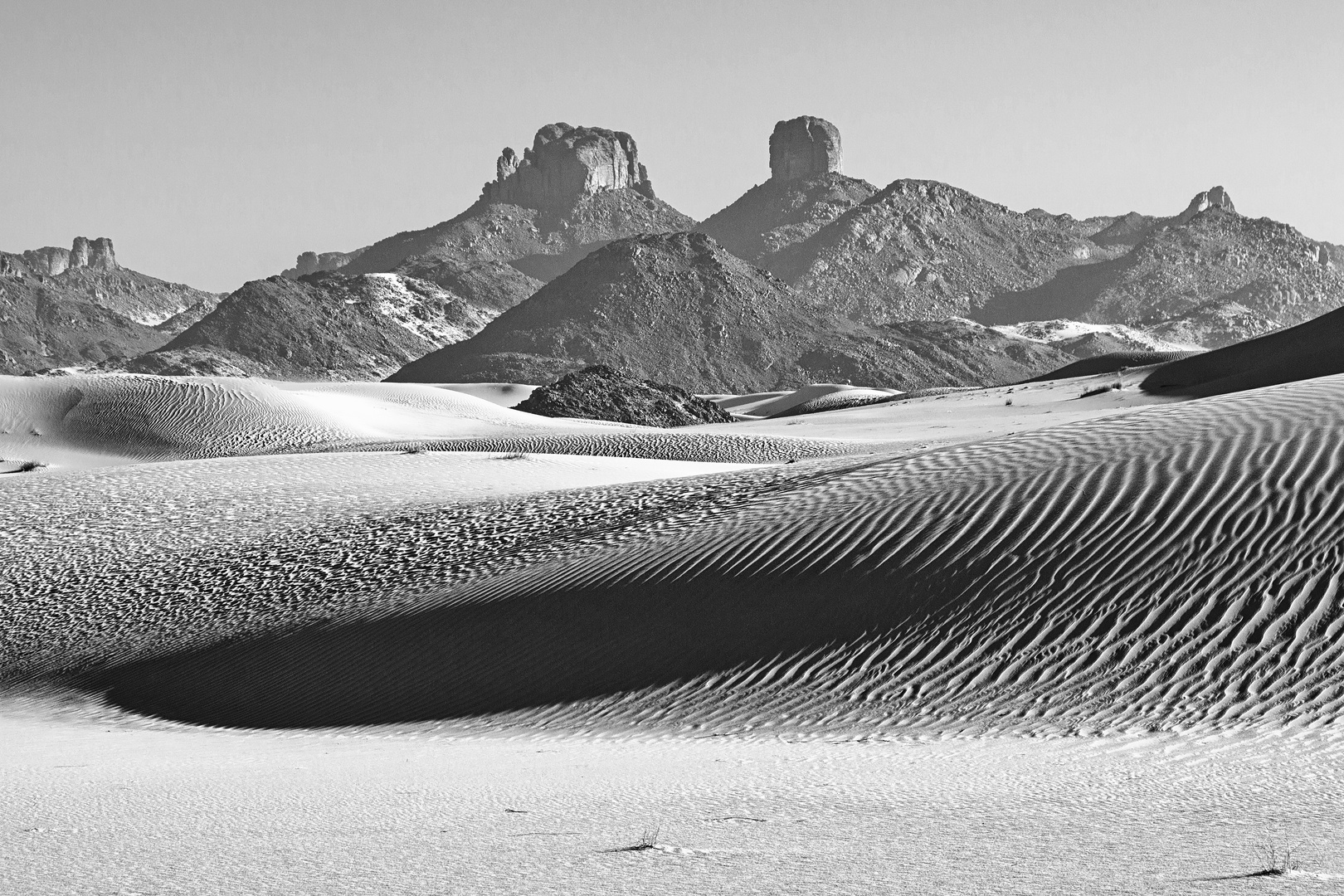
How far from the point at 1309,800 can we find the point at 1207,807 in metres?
0.40

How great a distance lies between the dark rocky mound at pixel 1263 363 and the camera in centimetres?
3531

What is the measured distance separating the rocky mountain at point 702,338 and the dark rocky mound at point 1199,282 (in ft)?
156

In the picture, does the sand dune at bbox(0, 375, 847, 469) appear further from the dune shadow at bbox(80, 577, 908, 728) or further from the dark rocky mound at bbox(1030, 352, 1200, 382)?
the dark rocky mound at bbox(1030, 352, 1200, 382)

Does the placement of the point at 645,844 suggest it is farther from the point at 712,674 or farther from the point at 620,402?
the point at 620,402

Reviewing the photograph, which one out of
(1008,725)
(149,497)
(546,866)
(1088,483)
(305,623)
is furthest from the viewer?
(149,497)

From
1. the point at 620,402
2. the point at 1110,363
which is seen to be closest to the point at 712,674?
the point at 620,402

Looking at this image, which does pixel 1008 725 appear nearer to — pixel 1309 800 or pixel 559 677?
pixel 1309 800

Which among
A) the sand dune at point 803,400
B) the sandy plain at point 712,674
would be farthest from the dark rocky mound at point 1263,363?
the sandy plain at point 712,674

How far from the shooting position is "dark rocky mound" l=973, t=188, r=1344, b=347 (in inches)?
7087

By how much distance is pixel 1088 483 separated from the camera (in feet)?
37.6

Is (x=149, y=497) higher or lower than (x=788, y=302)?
lower

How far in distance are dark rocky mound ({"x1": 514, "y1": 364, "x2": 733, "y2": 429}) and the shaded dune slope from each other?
33014 mm

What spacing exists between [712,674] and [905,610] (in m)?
1.43

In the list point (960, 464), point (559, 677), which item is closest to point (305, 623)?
point (559, 677)
